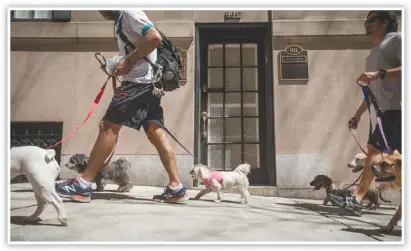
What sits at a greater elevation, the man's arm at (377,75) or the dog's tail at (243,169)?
the man's arm at (377,75)

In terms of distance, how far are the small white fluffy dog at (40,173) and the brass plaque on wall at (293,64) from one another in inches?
63.2

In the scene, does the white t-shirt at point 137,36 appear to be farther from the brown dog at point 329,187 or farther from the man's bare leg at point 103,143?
the brown dog at point 329,187

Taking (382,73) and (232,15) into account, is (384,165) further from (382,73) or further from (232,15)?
(232,15)

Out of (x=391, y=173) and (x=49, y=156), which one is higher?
(x=49, y=156)

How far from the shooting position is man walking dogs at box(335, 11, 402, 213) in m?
2.36

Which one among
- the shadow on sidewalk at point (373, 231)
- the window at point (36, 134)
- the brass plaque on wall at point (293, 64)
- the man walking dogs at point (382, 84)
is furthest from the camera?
the brass plaque on wall at point (293, 64)

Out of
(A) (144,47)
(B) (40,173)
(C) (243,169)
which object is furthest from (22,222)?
(C) (243,169)

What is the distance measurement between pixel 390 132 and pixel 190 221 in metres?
1.40

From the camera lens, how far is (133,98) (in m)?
2.34

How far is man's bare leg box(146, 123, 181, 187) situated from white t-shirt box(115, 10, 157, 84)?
32 cm

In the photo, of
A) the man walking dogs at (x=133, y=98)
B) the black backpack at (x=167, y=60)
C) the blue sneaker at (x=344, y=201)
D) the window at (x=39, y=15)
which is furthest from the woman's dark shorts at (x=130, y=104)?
the blue sneaker at (x=344, y=201)

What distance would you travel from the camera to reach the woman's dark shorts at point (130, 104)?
2340mm

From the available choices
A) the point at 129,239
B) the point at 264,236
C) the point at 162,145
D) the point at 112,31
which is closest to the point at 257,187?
the point at 264,236

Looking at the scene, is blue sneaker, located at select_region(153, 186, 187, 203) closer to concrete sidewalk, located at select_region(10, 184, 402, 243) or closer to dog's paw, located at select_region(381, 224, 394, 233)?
concrete sidewalk, located at select_region(10, 184, 402, 243)
